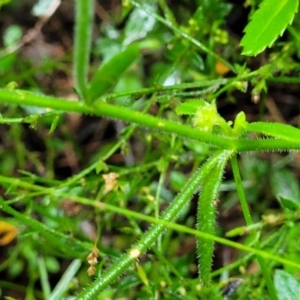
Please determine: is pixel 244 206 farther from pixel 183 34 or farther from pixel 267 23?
pixel 183 34

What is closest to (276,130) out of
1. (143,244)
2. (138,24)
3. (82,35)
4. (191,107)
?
(191,107)

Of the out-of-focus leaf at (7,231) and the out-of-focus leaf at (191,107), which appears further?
the out-of-focus leaf at (7,231)

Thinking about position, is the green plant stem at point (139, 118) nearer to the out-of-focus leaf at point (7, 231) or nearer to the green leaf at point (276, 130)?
the green leaf at point (276, 130)

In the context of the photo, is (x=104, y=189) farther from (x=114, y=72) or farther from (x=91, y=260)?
(x=114, y=72)

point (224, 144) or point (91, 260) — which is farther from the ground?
point (224, 144)

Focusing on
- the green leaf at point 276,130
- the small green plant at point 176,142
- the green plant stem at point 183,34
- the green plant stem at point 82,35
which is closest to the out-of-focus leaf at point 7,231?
the small green plant at point 176,142

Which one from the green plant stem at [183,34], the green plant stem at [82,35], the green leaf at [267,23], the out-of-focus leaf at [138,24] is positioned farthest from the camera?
the out-of-focus leaf at [138,24]

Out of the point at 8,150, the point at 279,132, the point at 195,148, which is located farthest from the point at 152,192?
the point at 279,132
